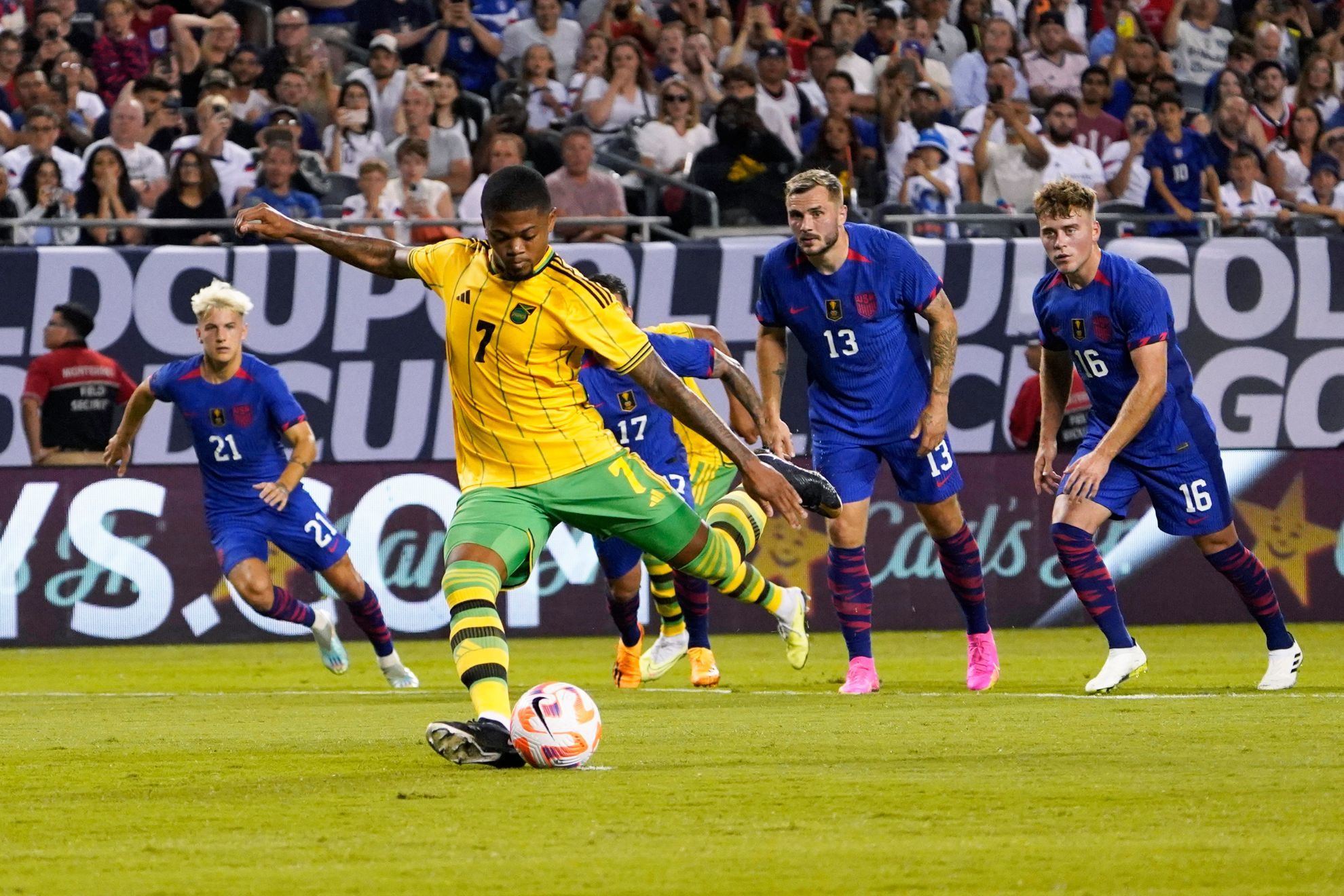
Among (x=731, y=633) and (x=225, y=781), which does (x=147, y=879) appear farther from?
(x=731, y=633)

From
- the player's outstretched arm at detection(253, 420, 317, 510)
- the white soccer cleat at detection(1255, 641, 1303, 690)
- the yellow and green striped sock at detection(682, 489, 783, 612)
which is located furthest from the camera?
the player's outstretched arm at detection(253, 420, 317, 510)

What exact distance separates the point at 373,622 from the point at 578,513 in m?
5.05

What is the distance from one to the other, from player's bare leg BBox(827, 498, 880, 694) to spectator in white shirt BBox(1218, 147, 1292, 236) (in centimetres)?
894

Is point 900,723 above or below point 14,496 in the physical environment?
above

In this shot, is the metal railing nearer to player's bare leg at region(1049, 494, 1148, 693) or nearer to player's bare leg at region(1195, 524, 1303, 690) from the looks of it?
player's bare leg at region(1049, 494, 1148, 693)

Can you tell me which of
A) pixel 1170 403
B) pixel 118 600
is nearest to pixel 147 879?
pixel 1170 403

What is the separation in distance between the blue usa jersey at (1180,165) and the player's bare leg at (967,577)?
27.6 ft

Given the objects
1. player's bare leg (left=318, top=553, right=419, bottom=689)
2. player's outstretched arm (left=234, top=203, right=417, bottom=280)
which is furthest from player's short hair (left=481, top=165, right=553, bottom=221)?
player's bare leg (left=318, top=553, right=419, bottom=689)

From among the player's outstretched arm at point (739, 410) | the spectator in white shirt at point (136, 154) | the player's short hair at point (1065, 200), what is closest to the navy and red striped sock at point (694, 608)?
the player's outstretched arm at point (739, 410)

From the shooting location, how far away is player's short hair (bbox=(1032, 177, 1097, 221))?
31.9 ft

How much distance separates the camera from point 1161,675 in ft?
38.2

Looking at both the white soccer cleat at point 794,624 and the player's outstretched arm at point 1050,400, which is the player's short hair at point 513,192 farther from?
the player's outstretched arm at point 1050,400

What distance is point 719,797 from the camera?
6289 millimetres

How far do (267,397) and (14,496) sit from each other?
391 centimetres
